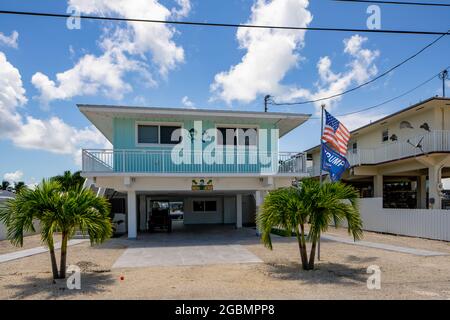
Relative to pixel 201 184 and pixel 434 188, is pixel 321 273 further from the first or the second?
pixel 434 188

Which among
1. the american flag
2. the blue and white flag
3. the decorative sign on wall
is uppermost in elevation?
the american flag

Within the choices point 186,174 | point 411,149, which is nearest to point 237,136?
point 186,174

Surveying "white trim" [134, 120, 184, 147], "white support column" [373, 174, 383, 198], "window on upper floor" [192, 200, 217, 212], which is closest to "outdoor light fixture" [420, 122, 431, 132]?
"white support column" [373, 174, 383, 198]

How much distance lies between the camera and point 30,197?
726 centimetres

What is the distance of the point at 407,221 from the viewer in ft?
51.1

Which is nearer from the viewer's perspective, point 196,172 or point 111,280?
point 111,280

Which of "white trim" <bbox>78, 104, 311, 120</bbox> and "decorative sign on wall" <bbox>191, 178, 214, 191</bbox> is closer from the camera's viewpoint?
"white trim" <bbox>78, 104, 311, 120</bbox>

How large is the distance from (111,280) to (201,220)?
16491 millimetres

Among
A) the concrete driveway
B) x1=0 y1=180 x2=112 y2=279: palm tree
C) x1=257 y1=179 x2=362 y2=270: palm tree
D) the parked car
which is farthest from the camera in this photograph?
the parked car

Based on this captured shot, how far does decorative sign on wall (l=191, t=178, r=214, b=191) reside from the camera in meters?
14.7

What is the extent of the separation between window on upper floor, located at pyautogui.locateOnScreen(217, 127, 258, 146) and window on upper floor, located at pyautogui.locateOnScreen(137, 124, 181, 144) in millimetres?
1973

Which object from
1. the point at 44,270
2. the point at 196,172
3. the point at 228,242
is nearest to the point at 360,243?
the point at 228,242

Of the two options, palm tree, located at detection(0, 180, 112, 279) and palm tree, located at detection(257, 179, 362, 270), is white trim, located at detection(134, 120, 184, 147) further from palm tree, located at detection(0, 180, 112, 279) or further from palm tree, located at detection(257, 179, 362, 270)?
palm tree, located at detection(257, 179, 362, 270)
